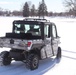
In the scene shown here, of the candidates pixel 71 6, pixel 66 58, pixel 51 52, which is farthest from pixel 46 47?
pixel 71 6

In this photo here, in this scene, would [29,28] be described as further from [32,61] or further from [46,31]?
[32,61]

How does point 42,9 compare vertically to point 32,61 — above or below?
above

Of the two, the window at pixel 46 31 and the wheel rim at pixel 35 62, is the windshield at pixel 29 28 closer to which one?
A: the window at pixel 46 31

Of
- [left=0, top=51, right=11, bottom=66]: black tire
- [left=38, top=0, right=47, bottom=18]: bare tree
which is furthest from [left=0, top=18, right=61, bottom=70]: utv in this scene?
[left=38, top=0, right=47, bottom=18]: bare tree

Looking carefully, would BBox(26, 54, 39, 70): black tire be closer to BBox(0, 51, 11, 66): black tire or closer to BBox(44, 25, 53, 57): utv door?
BBox(44, 25, 53, 57): utv door

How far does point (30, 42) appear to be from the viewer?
7590 mm

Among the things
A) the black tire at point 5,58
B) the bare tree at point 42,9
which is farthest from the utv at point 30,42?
the bare tree at point 42,9

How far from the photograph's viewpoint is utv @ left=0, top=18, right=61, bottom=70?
776 cm

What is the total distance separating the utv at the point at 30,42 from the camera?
7.76 metres

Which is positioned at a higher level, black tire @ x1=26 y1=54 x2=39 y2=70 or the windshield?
the windshield

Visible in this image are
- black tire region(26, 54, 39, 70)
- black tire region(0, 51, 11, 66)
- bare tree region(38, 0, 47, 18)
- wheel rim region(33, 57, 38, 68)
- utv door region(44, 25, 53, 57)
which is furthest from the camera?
bare tree region(38, 0, 47, 18)

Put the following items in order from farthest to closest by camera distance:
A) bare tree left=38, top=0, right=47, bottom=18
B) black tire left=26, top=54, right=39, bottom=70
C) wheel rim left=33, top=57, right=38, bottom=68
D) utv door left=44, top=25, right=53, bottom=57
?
bare tree left=38, top=0, right=47, bottom=18, utv door left=44, top=25, right=53, bottom=57, wheel rim left=33, top=57, right=38, bottom=68, black tire left=26, top=54, right=39, bottom=70

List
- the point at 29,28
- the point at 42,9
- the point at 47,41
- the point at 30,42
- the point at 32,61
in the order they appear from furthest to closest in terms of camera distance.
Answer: the point at 42,9 < the point at 29,28 < the point at 47,41 < the point at 32,61 < the point at 30,42

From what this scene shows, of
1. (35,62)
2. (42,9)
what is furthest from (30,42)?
(42,9)
